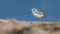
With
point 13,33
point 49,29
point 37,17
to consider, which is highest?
point 37,17

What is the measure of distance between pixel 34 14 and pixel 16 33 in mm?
7667

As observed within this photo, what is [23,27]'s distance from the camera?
909 cm

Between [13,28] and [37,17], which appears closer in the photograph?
[13,28]

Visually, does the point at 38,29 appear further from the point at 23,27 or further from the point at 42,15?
the point at 42,15

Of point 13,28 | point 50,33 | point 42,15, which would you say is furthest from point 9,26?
point 42,15

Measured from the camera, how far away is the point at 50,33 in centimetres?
951

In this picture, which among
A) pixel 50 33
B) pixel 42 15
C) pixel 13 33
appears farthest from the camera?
pixel 42 15

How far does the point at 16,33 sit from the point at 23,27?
→ 418 mm

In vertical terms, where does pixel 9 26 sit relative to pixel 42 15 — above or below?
below

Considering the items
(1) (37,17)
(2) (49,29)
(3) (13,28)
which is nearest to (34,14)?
(1) (37,17)

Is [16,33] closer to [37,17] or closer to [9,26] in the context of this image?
[9,26]

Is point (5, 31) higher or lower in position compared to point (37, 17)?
lower

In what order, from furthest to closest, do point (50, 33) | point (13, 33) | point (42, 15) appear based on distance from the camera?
point (42, 15) < point (50, 33) < point (13, 33)

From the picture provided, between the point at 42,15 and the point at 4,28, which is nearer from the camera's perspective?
the point at 4,28
